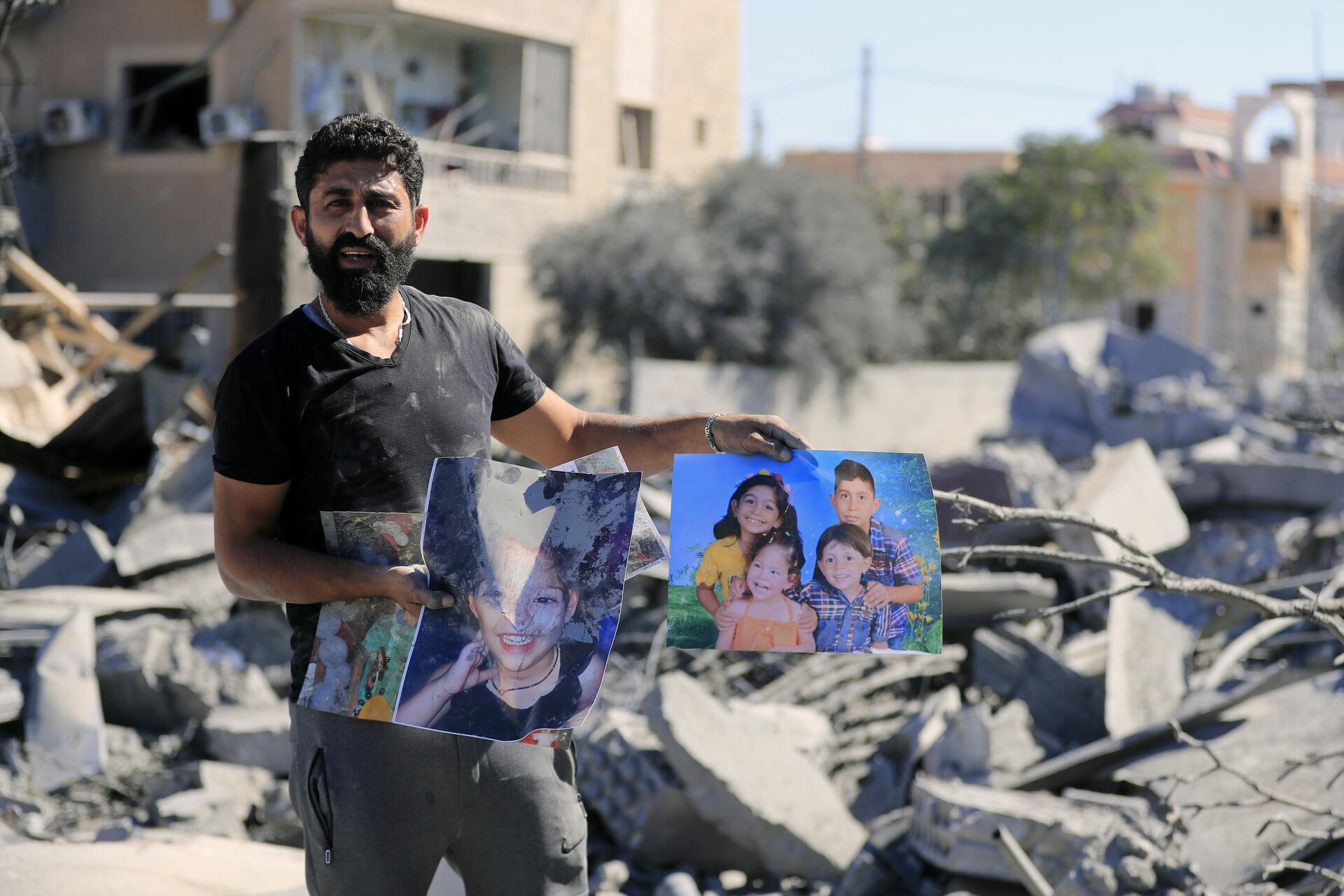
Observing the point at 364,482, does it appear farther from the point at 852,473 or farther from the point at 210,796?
the point at 210,796

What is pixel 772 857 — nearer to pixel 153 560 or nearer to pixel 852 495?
pixel 852 495

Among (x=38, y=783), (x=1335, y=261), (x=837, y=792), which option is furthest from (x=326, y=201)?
(x=1335, y=261)

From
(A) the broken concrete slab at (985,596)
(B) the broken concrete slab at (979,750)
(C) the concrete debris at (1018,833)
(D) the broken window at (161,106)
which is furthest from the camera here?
(D) the broken window at (161,106)

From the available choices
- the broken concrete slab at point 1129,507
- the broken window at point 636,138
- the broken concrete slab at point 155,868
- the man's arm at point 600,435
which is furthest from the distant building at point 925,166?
the man's arm at point 600,435

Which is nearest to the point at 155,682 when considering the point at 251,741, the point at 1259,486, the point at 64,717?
the point at 64,717

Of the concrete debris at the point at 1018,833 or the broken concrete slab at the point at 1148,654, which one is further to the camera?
the broken concrete slab at the point at 1148,654

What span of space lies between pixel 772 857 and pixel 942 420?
16.9 meters

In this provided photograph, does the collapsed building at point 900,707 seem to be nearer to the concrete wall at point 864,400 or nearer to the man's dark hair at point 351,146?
the man's dark hair at point 351,146

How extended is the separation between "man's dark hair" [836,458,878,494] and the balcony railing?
15.7 metres

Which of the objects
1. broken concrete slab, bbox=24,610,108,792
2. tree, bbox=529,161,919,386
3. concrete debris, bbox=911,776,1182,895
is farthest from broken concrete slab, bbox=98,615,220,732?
tree, bbox=529,161,919,386

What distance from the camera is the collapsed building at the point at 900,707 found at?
3.73 meters

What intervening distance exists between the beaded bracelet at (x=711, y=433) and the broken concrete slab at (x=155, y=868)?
1872mm

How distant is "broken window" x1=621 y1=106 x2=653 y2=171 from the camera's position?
21.5 metres

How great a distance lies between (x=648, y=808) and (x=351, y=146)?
9.22ft
